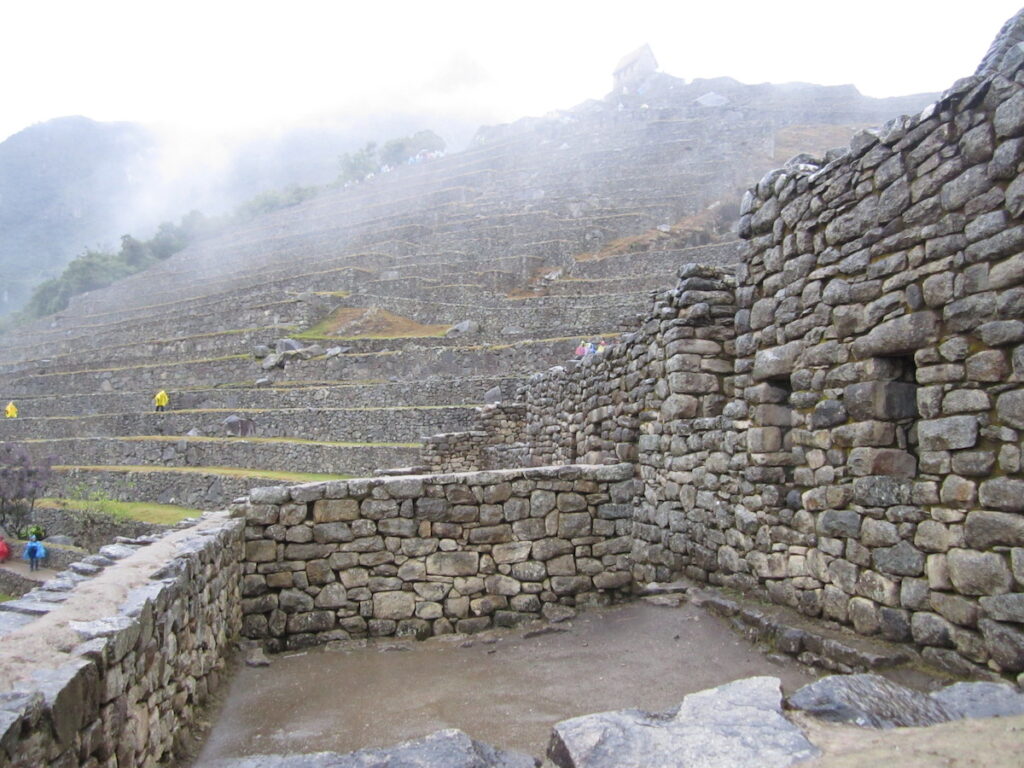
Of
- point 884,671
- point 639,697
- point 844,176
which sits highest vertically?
point 844,176

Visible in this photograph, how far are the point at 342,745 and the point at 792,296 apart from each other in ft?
14.3

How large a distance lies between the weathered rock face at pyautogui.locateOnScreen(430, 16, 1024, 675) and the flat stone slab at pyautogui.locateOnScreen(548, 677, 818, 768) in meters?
1.27

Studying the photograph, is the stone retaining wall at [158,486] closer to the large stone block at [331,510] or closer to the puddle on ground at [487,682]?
the large stone block at [331,510]

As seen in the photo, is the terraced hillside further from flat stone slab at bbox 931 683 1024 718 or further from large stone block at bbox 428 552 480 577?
flat stone slab at bbox 931 683 1024 718

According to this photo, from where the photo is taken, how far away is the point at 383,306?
1324 inches

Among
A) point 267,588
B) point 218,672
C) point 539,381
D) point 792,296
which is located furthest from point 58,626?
point 539,381

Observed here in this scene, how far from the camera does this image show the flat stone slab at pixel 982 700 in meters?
3.13

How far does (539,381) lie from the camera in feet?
43.7

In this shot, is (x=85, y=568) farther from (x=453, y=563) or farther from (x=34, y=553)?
(x=34, y=553)

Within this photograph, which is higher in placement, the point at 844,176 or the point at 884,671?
the point at 844,176

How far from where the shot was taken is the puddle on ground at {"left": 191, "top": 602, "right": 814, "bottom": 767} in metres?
4.37

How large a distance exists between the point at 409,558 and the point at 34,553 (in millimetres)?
19160

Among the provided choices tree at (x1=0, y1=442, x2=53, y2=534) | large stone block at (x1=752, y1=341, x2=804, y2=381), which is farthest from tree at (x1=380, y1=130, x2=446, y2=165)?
large stone block at (x1=752, y1=341, x2=804, y2=381)

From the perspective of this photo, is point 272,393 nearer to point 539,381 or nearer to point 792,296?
point 539,381
